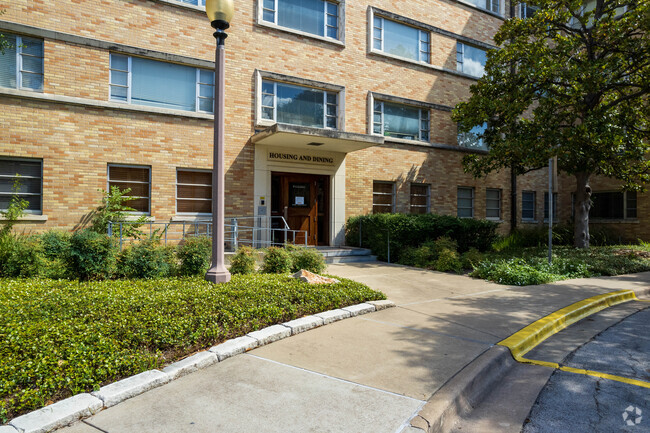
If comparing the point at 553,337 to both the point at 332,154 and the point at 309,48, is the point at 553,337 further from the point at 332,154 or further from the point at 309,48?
the point at 309,48

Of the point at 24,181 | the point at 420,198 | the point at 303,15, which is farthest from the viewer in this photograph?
the point at 420,198

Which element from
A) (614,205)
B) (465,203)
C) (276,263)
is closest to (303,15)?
(276,263)

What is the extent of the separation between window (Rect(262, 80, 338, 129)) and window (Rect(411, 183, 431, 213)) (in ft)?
14.5

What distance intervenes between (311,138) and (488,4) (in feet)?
42.9

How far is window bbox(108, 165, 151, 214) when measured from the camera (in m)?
11.5

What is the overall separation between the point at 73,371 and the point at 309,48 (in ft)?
42.7

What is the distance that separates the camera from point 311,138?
1252cm

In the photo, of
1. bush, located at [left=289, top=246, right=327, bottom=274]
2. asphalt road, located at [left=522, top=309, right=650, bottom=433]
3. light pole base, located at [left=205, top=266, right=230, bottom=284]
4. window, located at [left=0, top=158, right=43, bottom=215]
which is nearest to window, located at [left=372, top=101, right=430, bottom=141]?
bush, located at [left=289, top=246, right=327, bottom=274]

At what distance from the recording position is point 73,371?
350cm

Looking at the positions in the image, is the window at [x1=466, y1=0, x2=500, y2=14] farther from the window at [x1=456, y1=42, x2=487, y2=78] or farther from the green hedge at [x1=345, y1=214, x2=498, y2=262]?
the green hedge at [x1=345, y1=214, x2=498, y2=262]

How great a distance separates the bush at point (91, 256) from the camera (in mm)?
7227

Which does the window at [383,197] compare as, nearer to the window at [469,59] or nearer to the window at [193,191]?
the window at [193,191]

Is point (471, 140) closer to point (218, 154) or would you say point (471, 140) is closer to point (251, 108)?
point (251, 108)

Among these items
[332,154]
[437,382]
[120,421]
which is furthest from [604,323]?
[332,154]
